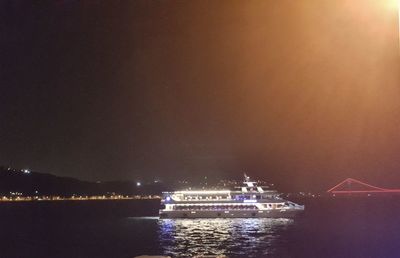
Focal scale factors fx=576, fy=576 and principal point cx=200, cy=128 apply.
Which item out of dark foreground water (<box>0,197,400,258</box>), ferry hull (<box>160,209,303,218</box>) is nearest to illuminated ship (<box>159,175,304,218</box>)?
ferry hull (<box>160,209,303,218</box>)

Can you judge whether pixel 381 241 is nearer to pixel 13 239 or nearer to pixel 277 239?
pixel 277 239

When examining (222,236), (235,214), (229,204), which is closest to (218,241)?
(222,236)

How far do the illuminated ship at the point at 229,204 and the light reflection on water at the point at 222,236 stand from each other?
42.5 inches

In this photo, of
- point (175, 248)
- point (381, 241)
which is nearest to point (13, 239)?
point (175, 248)

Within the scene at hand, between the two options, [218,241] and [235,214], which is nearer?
[218,241]

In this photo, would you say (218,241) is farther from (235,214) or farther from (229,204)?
(235,214)

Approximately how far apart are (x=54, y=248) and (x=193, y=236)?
44.9 ft

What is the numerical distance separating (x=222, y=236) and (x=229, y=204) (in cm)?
2352

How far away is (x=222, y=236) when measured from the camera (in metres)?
58.0

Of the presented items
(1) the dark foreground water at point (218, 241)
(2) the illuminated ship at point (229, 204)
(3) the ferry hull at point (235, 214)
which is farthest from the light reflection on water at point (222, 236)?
(2) the illuminated ship at point (229, 204)

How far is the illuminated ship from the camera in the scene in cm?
8056

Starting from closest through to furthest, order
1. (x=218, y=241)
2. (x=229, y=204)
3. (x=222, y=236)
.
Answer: (x=218, y=241) < (x=222, y=236) < (x=229, y=204)

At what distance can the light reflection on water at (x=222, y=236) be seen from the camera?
1812 inches

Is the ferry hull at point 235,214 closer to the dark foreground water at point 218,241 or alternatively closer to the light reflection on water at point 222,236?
the light reflection on water at point 222,236
